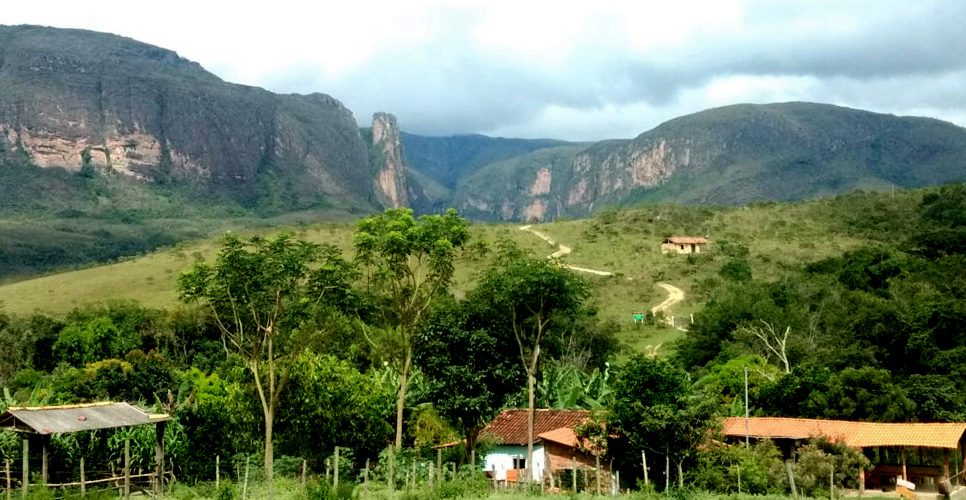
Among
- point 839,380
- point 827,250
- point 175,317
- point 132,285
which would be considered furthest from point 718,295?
point 132,285

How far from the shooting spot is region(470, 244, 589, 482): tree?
2867 centimetres

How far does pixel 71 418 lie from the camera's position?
856 inches

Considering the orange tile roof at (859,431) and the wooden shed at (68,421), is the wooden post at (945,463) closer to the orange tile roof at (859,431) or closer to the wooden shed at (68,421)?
the orange tile roof at (859,431)

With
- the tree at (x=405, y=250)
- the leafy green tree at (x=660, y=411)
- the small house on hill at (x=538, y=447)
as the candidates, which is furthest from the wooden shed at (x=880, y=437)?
the tree at (x=405, y=250)

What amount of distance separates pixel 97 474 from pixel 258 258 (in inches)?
277

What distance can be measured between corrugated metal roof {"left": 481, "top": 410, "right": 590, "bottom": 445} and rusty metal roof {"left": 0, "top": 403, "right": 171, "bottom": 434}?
11267 millimetres

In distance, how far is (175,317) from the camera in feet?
187

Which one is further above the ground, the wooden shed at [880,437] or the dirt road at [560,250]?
the dirt road at [560,250]

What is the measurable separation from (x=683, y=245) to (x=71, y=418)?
6594cm

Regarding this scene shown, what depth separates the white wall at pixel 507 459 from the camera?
29422 mm

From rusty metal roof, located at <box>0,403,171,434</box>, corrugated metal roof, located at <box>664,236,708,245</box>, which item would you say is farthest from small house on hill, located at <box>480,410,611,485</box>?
corrugated metal roof, located at <box>664,236,708,245</box>

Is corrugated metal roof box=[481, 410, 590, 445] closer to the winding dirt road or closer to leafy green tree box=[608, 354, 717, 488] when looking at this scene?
leafy green tree box=[608, 354, 717, 488]

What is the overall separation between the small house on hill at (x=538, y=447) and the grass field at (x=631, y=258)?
76.5 ft

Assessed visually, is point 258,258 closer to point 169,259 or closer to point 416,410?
point 416,410
